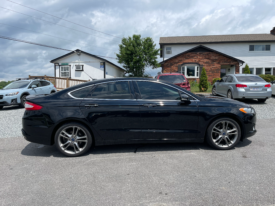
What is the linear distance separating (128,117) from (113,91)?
0.63m

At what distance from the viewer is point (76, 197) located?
2871 millimetres

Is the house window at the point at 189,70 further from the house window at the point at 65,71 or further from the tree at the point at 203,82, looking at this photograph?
the house window at the point at 65,71

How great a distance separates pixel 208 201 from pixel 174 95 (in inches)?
89.6

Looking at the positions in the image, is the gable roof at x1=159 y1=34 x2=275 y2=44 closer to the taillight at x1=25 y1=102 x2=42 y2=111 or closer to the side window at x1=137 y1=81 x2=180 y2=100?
the side window at x1=137 y1=81 x2=180 y2=100

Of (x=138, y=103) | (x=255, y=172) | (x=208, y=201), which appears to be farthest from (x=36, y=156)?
(x=255, y=172)

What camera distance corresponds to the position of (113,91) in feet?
14.7

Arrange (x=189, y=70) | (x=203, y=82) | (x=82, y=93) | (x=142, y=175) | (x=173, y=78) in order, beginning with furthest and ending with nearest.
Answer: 1. (x=189, y=70)
2. (x=203, y=82)
3. (x=173, y=78)
4. (x=82, y=93)
5. (x=142, y=175)

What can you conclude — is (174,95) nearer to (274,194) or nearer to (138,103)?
(138,103)

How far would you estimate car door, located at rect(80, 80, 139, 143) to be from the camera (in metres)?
4.27

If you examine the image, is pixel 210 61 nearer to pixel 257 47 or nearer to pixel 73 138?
pixel 257 47

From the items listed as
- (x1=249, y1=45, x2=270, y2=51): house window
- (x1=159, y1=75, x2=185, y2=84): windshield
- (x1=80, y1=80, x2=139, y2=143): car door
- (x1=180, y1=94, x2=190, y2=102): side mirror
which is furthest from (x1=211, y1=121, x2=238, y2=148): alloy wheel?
(x1=249, y1=45, x2=270, y2=51): house window

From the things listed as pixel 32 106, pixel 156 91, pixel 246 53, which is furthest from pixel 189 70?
pixel 32 106

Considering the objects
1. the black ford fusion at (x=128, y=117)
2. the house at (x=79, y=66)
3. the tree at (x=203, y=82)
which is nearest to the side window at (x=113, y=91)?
the black ford fusion at (x=128, y=117)

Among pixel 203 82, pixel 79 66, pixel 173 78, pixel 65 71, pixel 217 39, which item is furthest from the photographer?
pixel 65 71
